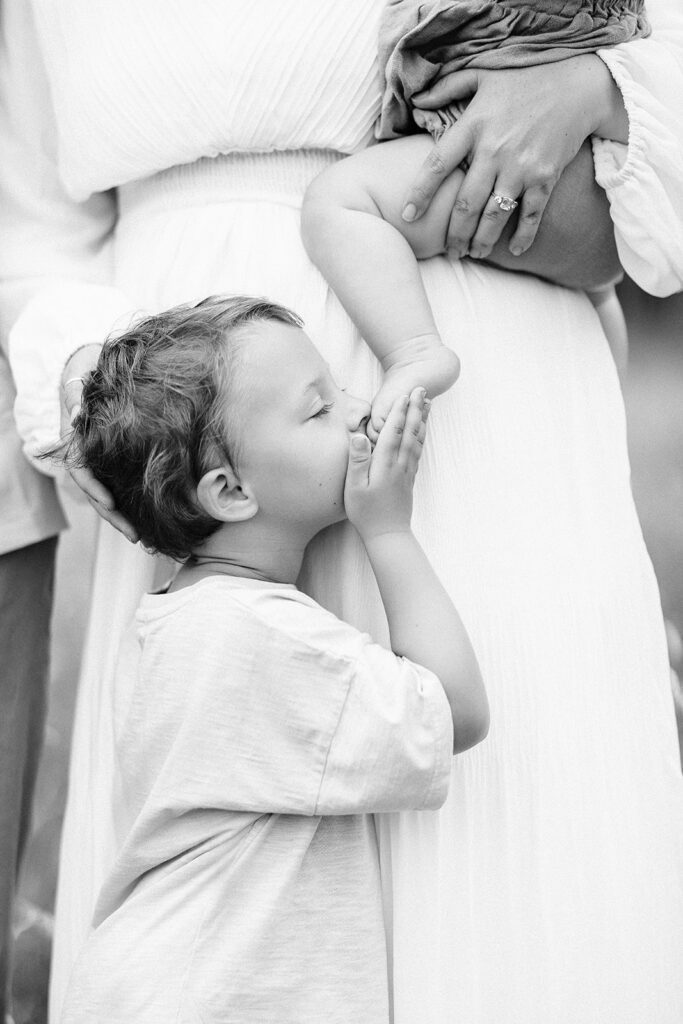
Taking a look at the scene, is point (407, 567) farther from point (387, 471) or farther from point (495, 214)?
point (495, 214)

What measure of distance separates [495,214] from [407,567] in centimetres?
40

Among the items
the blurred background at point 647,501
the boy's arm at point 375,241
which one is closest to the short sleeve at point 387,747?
the boy's arm at point 375,241

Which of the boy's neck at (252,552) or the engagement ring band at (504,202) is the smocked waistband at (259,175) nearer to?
the engagement ring band at (504,202)

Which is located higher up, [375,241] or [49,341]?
[375,241]

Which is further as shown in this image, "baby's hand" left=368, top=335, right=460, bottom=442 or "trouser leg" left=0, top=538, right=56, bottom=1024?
"trouser leg" left=0, top=538, right=56, bottom=1024

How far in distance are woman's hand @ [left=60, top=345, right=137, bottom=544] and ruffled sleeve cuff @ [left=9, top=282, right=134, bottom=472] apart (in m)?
0.01

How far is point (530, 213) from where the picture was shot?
115 cm

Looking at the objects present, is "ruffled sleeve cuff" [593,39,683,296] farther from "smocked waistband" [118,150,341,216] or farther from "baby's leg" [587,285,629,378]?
"smocked waistband" [118,150,341,216]

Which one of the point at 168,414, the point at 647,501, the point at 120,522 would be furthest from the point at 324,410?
the point at 647,501

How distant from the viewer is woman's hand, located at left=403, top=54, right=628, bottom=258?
1121mm

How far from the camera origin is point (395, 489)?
1.06 m

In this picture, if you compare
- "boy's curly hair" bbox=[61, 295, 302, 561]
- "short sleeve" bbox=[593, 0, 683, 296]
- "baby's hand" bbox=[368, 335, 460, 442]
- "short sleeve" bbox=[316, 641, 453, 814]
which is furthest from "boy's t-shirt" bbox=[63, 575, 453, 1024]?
"short sleeve" bbox=[593, 0, 683, 296]

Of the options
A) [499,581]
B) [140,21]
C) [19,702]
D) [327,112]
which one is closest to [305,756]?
[499,581]

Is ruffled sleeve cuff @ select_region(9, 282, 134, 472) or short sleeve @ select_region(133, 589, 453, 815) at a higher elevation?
ruffled sleeve cuff @ select_region(9, 282, 134, 472)
